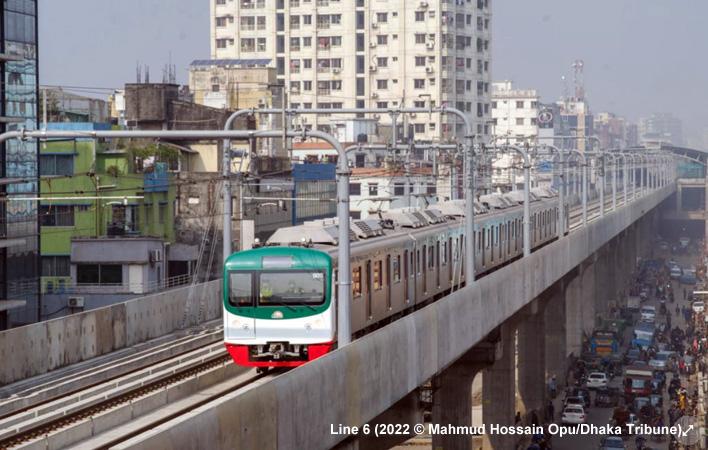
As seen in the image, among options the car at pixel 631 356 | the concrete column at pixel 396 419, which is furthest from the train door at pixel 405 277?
the car at pixel 631 356

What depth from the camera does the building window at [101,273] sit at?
45844 millimetres

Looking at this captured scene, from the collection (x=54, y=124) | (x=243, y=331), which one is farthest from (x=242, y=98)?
(x=243, y=331)

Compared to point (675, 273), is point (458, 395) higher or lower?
higher

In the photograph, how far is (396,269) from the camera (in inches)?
1118

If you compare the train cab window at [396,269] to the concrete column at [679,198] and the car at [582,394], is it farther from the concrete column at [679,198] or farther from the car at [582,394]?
the concrete column at [679,198]

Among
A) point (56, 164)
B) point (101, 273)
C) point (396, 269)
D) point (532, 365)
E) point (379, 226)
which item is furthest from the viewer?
point (532, 365)

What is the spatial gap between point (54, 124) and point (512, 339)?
20801 millimetres

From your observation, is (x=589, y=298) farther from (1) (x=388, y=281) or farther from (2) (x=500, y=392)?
(1) (x=388, y=281)

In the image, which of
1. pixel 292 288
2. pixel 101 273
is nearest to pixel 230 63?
pixel 101 273

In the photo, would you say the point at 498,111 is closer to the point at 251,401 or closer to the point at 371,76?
the point at 371,76

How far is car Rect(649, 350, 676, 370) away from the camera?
219 feet

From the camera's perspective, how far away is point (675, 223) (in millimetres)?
174500

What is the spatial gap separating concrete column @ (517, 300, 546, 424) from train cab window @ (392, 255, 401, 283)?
111 ft

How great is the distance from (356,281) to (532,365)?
39.4m
